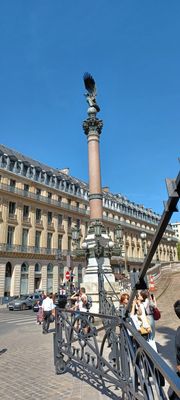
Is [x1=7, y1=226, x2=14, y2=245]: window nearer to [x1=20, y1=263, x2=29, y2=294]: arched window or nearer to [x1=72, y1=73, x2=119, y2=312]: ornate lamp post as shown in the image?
[x1=20, y1=263, x2=29, y2=294]: arched window

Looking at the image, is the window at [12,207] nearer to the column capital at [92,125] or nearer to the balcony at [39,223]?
the balcony at [39,223]

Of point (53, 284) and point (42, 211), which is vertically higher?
point (42, 211)

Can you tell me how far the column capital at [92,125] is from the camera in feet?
58.5

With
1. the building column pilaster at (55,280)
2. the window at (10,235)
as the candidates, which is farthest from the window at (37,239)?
the window at (10,235)

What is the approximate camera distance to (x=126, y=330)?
4.13 m

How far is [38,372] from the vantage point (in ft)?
22.1

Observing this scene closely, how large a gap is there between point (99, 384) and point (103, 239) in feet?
33.4

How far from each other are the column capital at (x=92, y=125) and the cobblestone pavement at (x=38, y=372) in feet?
36.1

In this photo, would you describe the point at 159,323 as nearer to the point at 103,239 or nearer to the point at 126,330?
the point at 103,239

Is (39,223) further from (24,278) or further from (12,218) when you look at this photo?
(24,278)

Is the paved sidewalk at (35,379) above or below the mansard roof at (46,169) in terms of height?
below

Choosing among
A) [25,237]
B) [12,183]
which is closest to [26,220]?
[25,237]

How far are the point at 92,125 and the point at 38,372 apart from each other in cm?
1377

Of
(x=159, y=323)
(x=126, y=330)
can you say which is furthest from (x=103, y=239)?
(x=126, y=330)
